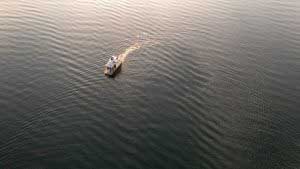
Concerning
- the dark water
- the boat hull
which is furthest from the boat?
the dark water

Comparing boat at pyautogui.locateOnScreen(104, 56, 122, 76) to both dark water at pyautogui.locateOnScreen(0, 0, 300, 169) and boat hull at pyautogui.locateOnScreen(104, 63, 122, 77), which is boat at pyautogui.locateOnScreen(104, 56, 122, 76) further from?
dark water at pyautogui.locateOnScreen(0, 0, 300, 169)

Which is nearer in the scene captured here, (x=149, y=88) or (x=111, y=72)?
(x=149, y=88)

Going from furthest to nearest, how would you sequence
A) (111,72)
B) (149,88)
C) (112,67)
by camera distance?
(111,72), (112,67), (149,88)

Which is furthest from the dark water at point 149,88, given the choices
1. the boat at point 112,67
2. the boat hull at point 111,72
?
the boat at point 112,67

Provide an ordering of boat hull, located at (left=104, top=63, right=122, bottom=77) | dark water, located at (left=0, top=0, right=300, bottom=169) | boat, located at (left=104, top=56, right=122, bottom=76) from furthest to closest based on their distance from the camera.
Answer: boat hull, located at (left=104, top=63, right=122, bottom=77) → boat, located at (left=104, top=56, right=122, bottom=76) → dark water, located at (left=0, top=0, right=300, bottom=169)

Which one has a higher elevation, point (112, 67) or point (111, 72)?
point (112, 67)

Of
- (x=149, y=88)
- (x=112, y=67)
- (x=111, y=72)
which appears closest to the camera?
(x=149, y=88)

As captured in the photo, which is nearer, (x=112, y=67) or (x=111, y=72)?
(x=112, y=67)

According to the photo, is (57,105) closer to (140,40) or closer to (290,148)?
(140,40)

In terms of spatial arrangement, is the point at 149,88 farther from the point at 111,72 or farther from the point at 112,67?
the point at 112,67

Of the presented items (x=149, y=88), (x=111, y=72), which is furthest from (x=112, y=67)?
(x=149, y=88)

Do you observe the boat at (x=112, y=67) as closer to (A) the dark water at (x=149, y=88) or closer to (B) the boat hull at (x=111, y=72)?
(B) the boat hull at (x=111, y=72)
